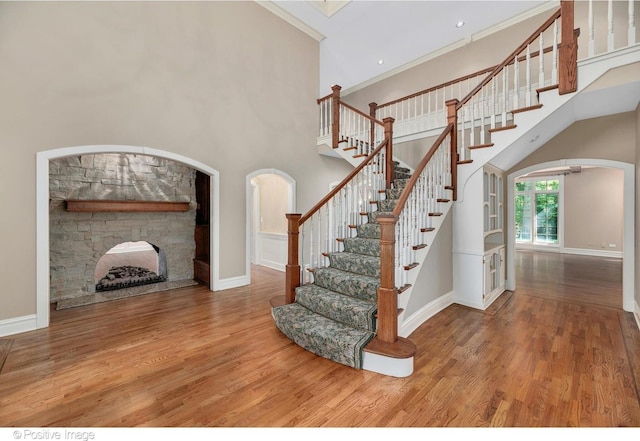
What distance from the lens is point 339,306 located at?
284 cm

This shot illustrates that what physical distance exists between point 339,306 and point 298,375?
2.58ft

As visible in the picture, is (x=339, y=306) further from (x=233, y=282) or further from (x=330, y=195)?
(x=233, y=282)

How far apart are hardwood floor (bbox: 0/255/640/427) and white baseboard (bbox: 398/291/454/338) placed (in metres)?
0.09

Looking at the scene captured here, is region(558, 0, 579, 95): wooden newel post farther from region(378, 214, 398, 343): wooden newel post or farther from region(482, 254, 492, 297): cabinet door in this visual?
region(378, 214, 398, 343): wooden newel post

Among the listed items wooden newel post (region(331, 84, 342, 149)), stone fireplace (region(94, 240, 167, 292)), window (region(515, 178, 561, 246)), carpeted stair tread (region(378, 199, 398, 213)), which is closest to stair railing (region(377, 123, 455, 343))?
carpeted stair tread (region(378, 199, 398, 213))

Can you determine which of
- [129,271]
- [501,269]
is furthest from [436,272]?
[129,271]

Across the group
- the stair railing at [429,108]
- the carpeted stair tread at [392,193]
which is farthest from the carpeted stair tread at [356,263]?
the stair railing at [429,108]

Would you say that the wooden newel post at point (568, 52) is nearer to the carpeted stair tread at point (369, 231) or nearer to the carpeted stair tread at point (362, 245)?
the carpeted stair tread at point (369, 231)

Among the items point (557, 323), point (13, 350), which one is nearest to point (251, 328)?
point (13, 350)

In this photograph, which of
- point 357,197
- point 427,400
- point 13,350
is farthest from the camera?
point 357,197

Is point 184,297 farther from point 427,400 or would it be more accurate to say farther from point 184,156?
point 427,400

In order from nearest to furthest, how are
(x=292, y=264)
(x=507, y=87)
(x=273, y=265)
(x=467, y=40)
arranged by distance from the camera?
(x=292, y=264)
(x=507, y=87)
(x=467, y=40)
(x=273, y=265)

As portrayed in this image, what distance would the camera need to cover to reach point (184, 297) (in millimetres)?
4340

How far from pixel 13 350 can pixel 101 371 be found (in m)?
1.18
